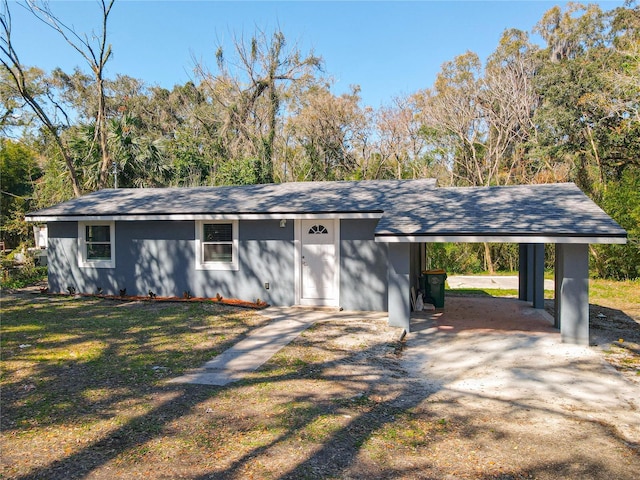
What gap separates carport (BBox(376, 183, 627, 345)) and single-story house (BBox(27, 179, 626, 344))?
2 cm

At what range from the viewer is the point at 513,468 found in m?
3.60

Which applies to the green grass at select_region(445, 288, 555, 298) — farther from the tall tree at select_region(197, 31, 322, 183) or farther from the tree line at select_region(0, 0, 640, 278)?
the tall tree at select_region(197, 31, 322, 183)

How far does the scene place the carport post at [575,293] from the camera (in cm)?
739

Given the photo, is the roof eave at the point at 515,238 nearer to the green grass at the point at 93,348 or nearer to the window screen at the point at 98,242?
the green grass at the point at 93,348

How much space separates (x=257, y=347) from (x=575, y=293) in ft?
16.9

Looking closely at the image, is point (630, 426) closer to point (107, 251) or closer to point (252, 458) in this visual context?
point (252, 458)

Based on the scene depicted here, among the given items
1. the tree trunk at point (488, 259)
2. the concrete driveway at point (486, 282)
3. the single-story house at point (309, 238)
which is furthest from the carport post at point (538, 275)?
the tree trunk at point (488, 259)

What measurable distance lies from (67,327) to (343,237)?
574cm

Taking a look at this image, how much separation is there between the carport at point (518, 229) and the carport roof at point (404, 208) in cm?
2

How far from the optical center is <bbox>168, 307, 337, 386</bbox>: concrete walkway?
5918mm

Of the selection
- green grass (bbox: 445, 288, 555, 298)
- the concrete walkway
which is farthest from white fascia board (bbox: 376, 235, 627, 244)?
green grass (bbox: 445, 288, 555, 298)

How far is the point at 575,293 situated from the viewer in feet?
24.4

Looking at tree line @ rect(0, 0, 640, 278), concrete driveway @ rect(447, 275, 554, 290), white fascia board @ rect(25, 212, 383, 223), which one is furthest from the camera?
tree line @ rect(0, 0, 640, 278)

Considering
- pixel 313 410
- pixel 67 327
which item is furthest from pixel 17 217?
pixel 313 410
